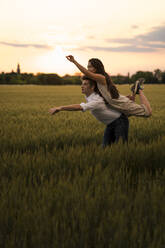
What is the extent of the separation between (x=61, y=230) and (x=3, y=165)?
4.85ft

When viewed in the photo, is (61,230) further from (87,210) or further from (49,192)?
(49,192)

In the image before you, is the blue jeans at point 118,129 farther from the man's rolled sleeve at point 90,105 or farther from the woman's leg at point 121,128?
the man's rolled sleeve at point 90,105

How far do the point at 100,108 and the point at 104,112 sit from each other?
0.56 feet

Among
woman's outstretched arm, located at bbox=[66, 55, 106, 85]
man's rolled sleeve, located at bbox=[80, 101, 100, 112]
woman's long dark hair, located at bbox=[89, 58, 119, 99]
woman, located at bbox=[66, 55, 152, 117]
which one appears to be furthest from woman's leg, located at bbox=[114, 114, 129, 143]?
woman's outstretched arm, located at bbox=[66, 55, 106, 85]

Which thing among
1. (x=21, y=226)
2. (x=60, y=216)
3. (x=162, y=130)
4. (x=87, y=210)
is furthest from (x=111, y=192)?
(x=162, y=130)

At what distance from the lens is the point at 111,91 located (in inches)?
157

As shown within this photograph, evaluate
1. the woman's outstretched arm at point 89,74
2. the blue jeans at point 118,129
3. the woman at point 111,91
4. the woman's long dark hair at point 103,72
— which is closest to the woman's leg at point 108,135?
the blue jeans at point 118,129

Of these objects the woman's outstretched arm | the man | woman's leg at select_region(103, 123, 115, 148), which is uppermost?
the woman's outstretched arm

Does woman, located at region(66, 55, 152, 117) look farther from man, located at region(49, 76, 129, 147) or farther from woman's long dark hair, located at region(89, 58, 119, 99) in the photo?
man, located at region(49, 76, 129, 147)

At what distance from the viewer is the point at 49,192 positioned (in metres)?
2.03

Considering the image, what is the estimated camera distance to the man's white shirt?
3709mm

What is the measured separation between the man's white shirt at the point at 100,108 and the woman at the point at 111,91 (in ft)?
0.31

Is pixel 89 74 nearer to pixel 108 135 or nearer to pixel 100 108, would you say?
pixel 100 108

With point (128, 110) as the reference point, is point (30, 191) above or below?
below
